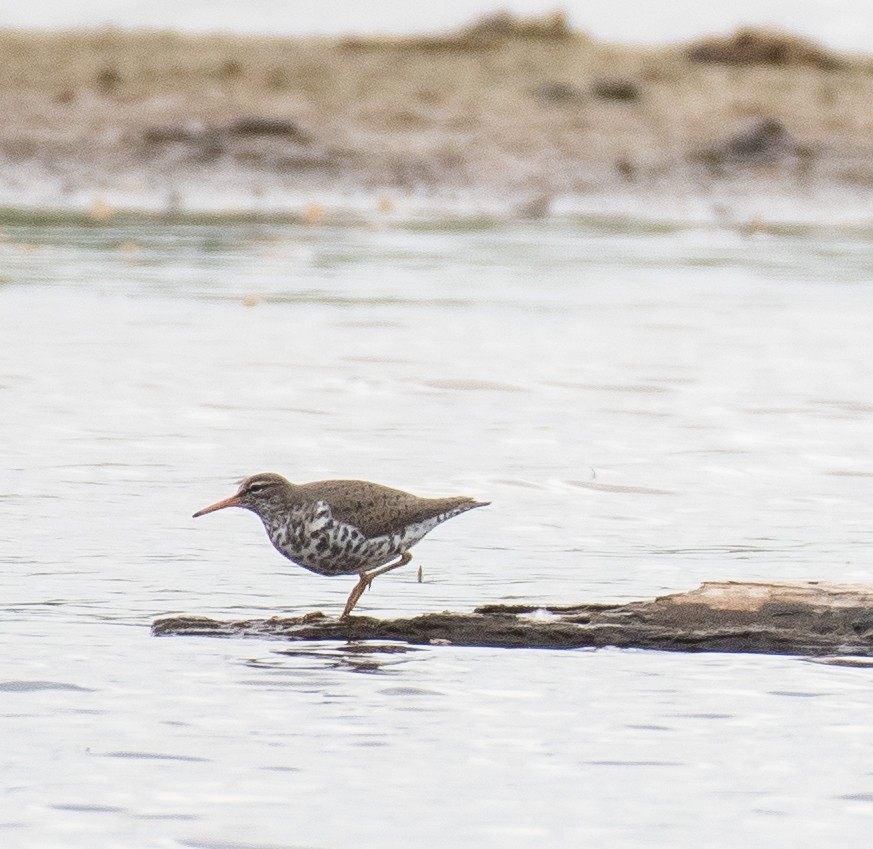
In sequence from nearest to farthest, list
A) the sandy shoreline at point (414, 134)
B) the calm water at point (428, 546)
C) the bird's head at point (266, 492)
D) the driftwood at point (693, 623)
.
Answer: the calm water at point (428, 546), the driftwood at point (693, 623), the bird's head at point (266, 492), the sandy shoreline at point (414, 134)

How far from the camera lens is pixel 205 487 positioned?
1178 cm

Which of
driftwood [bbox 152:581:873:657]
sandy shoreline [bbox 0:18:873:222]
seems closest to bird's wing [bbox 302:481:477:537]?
driftwood [bbox 152:581:873:657]

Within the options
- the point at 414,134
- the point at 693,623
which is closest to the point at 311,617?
the point at 693,623

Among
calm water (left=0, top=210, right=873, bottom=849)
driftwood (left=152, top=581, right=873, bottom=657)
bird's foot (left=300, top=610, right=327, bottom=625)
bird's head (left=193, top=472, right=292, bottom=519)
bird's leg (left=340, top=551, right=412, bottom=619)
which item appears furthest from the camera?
bird's head (left=193, top=472, right=292, bottom=519)

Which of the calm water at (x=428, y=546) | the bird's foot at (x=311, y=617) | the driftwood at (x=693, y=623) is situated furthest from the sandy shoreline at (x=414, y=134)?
the driftwood at (x=693, y=623)

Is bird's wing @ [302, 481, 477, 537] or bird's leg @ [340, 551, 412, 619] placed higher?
bird's wing @ [302, 481, 477, 537]

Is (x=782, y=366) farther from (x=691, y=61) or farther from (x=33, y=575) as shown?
(x=691, y=61)

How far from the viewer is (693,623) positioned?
8.33 metres

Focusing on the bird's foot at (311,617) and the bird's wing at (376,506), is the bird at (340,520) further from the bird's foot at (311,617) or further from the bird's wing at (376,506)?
the bird's foot at (311,617)

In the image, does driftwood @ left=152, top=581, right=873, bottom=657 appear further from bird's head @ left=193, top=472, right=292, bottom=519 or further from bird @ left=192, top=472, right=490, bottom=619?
bird's head @ left=193, top=472, right=292, bottom=519

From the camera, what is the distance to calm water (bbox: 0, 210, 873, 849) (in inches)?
271

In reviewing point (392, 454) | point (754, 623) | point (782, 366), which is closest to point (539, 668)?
point (754, 623)

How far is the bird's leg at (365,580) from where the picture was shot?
9.02 meters

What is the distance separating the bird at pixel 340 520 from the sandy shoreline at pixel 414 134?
22.5 meters
